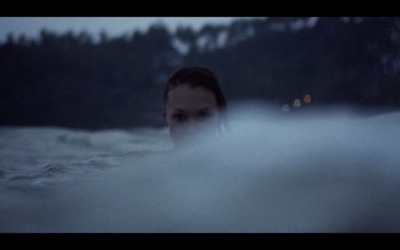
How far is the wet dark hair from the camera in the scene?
0.99 metres

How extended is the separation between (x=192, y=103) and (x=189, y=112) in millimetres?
29

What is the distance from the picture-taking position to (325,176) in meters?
0.76

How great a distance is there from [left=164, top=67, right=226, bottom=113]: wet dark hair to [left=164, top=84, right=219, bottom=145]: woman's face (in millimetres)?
18

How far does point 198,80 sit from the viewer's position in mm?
995

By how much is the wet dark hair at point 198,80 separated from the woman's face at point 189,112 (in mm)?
18

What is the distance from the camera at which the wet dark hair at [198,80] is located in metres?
0.99

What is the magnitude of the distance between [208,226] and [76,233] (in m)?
0.26

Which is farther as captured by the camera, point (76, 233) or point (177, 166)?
point (177, 166)

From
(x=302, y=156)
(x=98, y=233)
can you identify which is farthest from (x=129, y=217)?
(x=302, y=156)

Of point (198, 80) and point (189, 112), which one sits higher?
point (198, 80)

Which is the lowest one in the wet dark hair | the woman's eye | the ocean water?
the ocean water

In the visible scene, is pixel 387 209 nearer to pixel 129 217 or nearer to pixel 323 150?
pixel 323 150

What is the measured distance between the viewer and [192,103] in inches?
36.6

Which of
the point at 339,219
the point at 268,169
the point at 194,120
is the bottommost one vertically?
the point at 339,219
